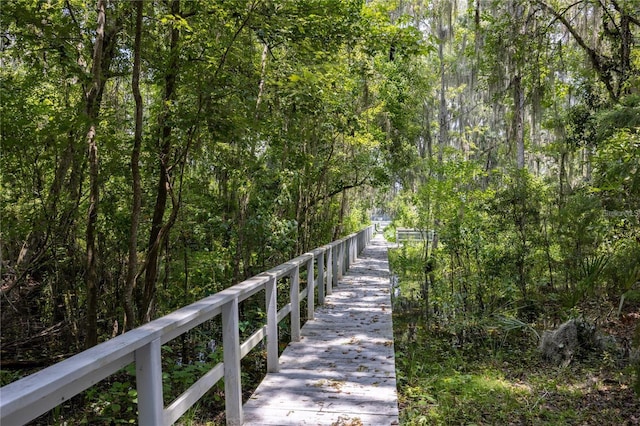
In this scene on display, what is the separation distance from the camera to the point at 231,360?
356 centimetres

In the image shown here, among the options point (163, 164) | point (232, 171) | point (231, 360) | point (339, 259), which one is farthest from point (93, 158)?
point (339, 259)

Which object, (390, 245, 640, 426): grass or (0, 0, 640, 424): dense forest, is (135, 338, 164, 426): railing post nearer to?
(390, 245, 640, 426): grass

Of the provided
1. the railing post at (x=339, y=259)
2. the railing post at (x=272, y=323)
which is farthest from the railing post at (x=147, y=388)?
the railing post at (x=339, y=259)

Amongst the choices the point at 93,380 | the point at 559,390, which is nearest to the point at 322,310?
the point at 559,390

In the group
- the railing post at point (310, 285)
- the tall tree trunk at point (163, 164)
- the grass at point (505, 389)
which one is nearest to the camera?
the grass at point (505, 389)

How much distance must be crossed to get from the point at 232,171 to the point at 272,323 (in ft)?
10.1

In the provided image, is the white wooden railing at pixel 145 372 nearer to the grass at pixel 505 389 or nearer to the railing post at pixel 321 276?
the grass at pixel 505 389

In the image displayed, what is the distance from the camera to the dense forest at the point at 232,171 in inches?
227

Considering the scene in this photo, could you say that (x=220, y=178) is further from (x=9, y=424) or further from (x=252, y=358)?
(x=9, y=424)

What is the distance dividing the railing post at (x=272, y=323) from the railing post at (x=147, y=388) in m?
2.52

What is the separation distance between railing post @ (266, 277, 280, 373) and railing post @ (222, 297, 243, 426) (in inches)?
49.7

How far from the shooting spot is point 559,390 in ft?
21.8

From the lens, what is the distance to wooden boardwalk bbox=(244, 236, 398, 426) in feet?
12.9

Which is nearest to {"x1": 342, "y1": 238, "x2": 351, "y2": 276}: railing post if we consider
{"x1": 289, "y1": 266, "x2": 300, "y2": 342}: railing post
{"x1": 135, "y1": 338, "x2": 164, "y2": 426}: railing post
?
{"x1": 289, "y1": 266, "x2": 300, "y2": 342}: railing post
